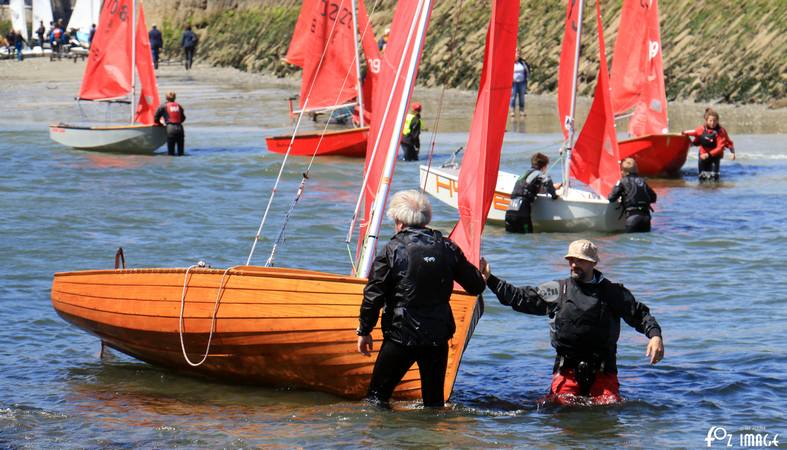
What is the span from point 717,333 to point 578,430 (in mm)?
3482

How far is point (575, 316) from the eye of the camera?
25.4 feet

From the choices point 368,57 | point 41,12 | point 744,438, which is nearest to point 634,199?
point 744,438

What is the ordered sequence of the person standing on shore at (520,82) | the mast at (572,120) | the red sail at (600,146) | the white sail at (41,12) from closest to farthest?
the red sail at (600,146)
the mast at (572,120)
the person standing on shore at (520,82)
the white sail at (41,12)

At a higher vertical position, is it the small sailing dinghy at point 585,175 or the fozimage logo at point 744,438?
the small sailing dinghy at point 585,175

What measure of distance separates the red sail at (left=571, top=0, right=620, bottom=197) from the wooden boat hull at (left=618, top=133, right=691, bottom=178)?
429cm

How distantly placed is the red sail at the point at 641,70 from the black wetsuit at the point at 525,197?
616 cm

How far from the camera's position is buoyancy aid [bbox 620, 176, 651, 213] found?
16.1 metres

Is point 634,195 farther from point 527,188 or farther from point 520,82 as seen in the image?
point 520,82

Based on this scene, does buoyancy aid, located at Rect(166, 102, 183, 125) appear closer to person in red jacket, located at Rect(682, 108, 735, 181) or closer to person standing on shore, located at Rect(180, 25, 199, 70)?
person in red jacket, located at Rect(682, 108, 735, 181)

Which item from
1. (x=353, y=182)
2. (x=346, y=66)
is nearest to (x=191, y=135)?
(x=346, y=66)

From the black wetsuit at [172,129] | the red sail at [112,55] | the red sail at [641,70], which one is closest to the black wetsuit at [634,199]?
the red sail at [641,70]

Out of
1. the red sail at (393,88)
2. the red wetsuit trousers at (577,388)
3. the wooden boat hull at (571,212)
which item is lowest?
the red wetsuit trousers at (577,388)

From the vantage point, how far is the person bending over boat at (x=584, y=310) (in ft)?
25.1

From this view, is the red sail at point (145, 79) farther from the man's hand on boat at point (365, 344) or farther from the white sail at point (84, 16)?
the white sail at point (84, 16)
